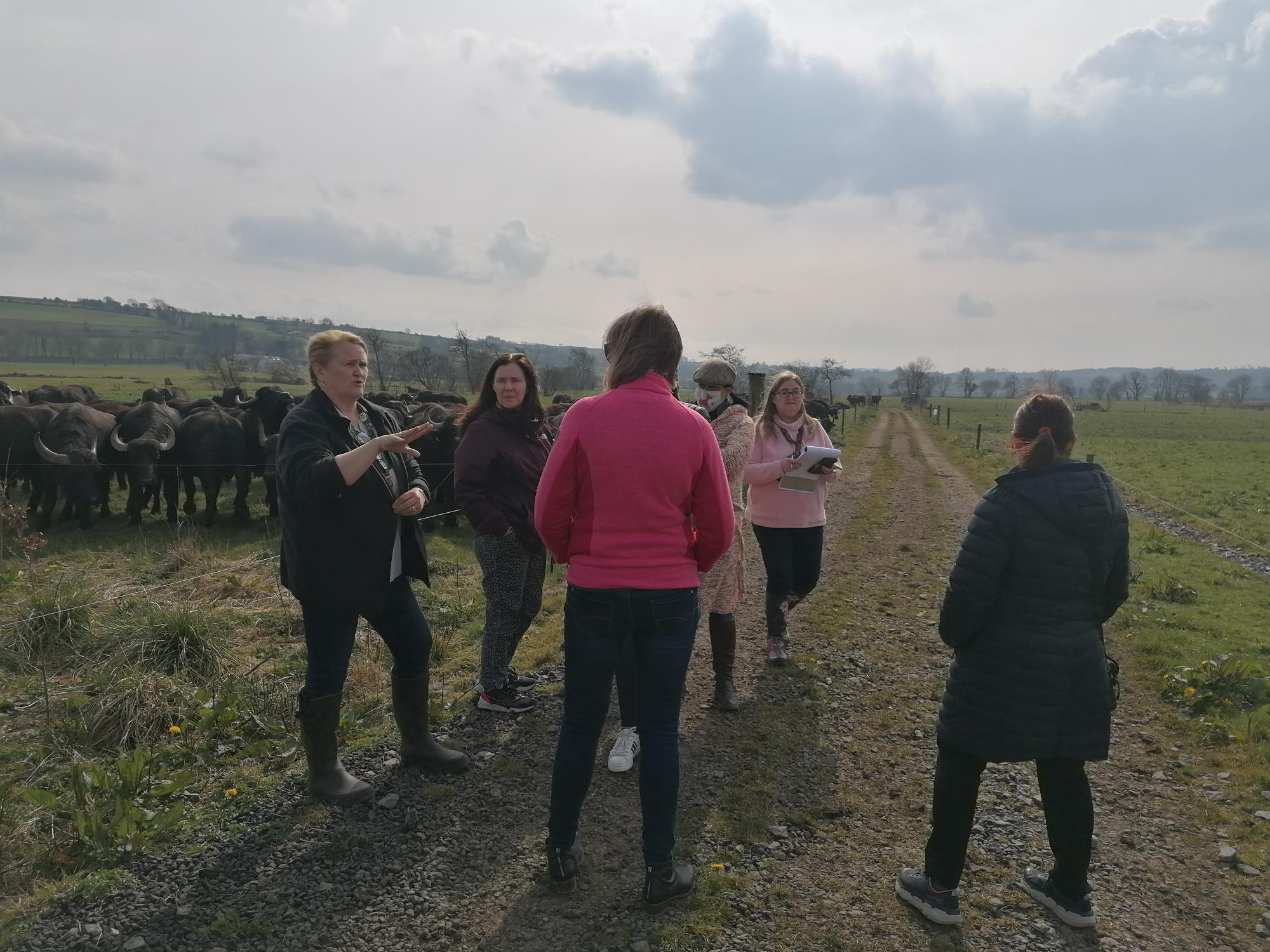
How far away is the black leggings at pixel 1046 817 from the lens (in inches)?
108

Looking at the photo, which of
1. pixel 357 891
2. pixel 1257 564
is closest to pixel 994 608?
pixel 357 891

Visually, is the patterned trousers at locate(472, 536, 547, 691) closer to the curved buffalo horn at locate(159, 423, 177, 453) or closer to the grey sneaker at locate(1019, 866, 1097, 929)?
the grey sneaker at locate(1019, 866, 1097, 929)

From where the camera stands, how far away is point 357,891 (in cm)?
285

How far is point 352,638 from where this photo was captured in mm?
3500

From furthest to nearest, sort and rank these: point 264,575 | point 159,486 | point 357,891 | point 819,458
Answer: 1. point 159,486
2. point 264,575
3. point 819,458
4. point 357,891

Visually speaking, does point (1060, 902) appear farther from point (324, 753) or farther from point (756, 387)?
point (756, 387)

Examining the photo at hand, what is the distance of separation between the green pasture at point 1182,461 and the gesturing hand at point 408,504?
2683mm

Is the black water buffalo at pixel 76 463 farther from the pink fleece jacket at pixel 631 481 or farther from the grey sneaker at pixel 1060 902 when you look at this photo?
the grey sneaker at pixel 1060 902

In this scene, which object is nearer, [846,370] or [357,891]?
[357,891]

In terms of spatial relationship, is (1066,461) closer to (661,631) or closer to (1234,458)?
(661,631)

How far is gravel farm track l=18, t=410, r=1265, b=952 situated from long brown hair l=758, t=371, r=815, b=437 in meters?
1.73

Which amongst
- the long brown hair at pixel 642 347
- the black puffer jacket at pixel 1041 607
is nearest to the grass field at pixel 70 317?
the long brown hair at pixel 642 347

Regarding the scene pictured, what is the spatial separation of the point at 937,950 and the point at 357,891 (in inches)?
82.7

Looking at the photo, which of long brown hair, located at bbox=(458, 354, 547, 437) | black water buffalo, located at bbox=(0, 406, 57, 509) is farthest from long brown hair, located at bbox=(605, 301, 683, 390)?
black water buffalo, located at bbox=(0, 406, 57, 509)
